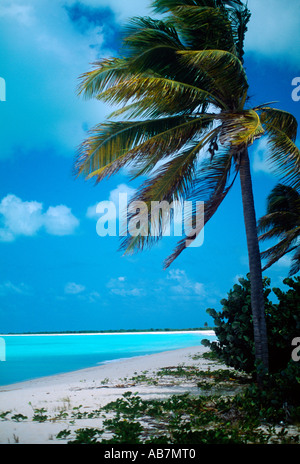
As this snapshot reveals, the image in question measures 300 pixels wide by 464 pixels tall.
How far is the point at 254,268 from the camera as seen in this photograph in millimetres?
7031

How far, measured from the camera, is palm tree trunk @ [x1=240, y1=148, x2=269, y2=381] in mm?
6721

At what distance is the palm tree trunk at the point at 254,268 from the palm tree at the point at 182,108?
2 centimetres

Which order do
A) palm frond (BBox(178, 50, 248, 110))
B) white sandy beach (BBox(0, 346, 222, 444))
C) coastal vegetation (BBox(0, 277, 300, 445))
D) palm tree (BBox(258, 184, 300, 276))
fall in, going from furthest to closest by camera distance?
1. palm tree (BBox(258, 184, 300, 276))
2. palm frond (BBox(178, 50, 248, 110))
3. white sandy beach (BBox(0, 346, 222, 444))
4. coastal vegetation (BBox(0, 277, 300, 445))

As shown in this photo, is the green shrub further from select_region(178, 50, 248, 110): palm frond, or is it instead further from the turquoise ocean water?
the turquoise ocean water

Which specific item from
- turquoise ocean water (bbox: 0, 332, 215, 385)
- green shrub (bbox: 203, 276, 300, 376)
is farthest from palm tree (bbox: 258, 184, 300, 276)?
green shrub (bbox: 203, 276, 300, 376)

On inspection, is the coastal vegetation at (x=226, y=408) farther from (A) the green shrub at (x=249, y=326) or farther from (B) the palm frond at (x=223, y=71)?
(B) the palm frond at (x=223, y=71)

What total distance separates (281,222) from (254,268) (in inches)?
444

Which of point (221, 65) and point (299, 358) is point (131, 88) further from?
point (299, 358)

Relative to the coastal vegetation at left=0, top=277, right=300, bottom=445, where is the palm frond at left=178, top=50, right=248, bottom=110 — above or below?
above

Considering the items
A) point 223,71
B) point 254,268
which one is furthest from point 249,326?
point 223,71

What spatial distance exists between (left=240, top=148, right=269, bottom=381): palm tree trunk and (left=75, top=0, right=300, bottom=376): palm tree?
18 mm

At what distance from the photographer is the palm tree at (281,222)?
674 inches
